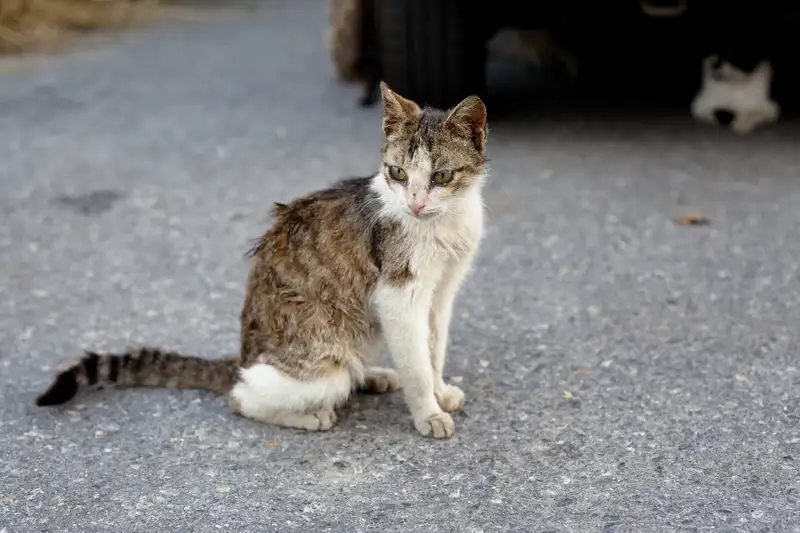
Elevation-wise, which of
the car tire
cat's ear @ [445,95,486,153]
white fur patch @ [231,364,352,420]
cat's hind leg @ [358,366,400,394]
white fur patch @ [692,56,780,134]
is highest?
cat's ear @ [445,95,486,153]

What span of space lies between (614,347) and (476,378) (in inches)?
21.5

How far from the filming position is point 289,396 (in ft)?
10.3

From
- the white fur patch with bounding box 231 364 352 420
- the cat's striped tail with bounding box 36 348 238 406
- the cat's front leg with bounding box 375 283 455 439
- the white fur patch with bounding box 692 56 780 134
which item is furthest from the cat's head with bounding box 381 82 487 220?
the white fur patch with bounding box 692 56 780 134

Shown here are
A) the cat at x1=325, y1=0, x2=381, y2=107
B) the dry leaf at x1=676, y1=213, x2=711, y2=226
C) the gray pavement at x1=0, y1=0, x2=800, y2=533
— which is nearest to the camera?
the gray pavement at x1=0, y1=0, x2=800, y2=533

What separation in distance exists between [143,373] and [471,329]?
49.2 inches

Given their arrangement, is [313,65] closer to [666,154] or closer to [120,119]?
[120,119]

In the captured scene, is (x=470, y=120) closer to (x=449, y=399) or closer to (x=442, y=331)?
(x=442, y=331)

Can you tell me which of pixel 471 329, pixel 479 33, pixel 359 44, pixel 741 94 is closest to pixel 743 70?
pixel 741 94

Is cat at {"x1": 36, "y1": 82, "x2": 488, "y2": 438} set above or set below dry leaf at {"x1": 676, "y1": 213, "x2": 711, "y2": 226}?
above

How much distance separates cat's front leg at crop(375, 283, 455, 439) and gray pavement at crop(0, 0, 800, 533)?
7 centimetres

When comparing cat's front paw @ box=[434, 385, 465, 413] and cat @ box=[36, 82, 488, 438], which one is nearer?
cat @ box=[36, 82, 488, 438]

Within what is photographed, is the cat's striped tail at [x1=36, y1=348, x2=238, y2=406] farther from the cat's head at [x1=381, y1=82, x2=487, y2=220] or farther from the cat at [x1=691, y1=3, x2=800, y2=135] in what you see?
the cat at [x1=691, y1=3, x2=800, y2=135]

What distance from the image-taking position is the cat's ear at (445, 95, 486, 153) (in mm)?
2984

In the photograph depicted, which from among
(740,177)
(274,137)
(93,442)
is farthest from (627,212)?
(93,442)
